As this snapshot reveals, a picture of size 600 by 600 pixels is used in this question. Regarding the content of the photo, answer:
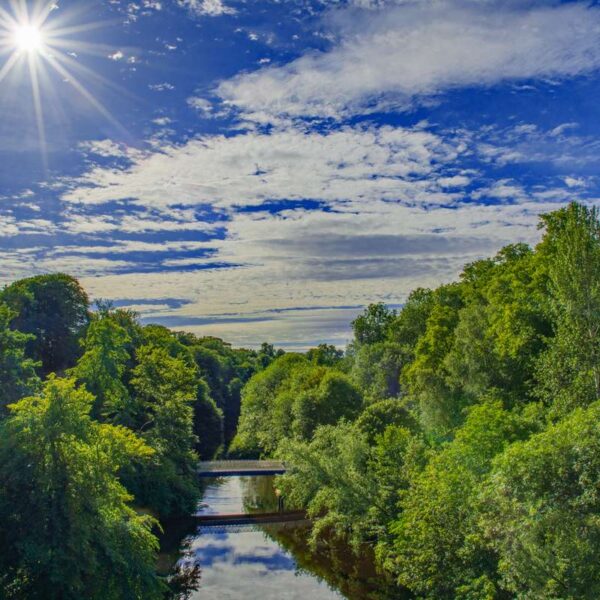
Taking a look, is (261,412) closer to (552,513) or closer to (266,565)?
(266,565)

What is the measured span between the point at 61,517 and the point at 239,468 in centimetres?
2974

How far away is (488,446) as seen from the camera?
2292cm

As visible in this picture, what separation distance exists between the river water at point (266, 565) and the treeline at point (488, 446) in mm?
1485

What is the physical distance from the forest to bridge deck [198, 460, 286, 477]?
244 cm

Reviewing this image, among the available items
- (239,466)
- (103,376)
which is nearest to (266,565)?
(239,466)

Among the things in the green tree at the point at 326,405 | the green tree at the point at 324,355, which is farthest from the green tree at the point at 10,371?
the green tree at the point at 324,355

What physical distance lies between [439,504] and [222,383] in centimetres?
8198

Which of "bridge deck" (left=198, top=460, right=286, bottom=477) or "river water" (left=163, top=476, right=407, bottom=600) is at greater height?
"bridge deck" (left=198, top=460, right=286, bottom=477)

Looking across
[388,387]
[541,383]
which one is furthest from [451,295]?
[541,383]

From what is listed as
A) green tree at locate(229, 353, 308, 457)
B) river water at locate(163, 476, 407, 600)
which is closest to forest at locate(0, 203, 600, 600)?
green tree at locate(229, 353, 308, 457)

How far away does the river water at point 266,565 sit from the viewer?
89.4ft

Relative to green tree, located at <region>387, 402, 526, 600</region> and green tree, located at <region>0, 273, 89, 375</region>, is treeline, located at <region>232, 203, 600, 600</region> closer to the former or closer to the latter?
green tree, located at <region>387, 402, 526, 600</region>

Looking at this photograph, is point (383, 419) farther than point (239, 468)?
No

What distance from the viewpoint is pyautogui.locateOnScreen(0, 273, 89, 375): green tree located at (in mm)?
51938
